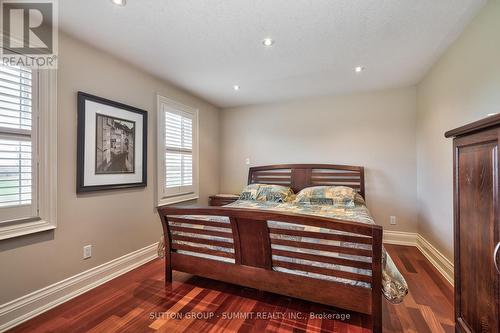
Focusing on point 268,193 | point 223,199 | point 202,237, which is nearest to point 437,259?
point 268,193

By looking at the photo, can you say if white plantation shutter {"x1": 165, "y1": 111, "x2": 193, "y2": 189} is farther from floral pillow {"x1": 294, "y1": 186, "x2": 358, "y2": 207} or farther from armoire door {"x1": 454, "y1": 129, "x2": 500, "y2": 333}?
armoire door {"x1": 454, "y1": 129, "x2": 500, "y2": 333}

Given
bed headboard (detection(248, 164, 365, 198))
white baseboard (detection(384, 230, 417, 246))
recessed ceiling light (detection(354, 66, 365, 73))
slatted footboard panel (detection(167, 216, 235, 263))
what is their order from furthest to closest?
1. bed headboard (detection(248, 164, 365, 198))
2. white baseboard (detection(384, 230, 417, 246))
3. recessed ceiling light (detection(354, 66, 365, 73))
4. slatted footboard panel (detection(167, 216, 235, 263))

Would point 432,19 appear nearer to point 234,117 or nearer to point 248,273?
point 248,273

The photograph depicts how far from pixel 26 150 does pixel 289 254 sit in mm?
2283

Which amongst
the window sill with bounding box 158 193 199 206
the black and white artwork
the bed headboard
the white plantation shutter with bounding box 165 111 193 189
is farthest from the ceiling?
the window sill with bounding box 158 193 199 206

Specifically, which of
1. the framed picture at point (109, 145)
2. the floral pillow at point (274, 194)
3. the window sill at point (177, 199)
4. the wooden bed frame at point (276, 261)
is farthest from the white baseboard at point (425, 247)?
the framed picture at point (109, 145)

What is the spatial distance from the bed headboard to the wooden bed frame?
82.1 inches

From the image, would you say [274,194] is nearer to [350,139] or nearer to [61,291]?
[350,139]

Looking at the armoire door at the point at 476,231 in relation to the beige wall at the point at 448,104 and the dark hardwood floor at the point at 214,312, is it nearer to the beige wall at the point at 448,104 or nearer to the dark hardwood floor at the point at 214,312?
the dark hardwood floor at the point at 214,312

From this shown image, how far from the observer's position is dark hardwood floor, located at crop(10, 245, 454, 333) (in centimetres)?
168

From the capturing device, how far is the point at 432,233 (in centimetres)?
284

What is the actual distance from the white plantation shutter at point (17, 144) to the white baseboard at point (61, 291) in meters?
0.67

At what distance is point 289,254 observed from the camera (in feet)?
5.99

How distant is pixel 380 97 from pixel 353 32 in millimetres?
1889
